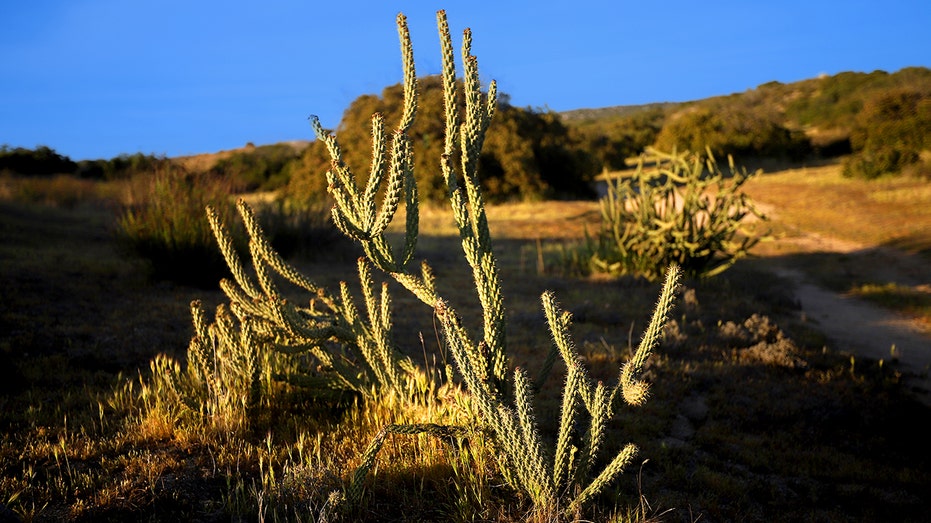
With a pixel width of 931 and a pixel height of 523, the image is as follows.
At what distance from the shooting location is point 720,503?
391 centimetres

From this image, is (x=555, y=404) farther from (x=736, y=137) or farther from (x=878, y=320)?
(x=736, y=137)

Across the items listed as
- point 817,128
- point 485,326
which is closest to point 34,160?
point 485,326

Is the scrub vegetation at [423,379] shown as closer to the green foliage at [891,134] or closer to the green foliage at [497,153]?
the green foliage at [497,153]

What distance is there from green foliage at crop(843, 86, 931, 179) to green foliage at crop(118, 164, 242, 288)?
79.9ft

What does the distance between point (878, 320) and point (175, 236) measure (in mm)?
9696

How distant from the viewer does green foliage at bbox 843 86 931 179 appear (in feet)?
83.5

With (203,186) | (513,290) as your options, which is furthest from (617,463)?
(203,186)

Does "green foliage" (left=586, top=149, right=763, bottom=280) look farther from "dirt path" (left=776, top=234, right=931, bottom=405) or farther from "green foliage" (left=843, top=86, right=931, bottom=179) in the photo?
"green foliage" (left=843, top=86, right=931, bottom=179)

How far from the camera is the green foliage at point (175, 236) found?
9.16m

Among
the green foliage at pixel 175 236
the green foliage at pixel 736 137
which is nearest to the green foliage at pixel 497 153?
the green foliage at pixel 736 137

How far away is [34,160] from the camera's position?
111 feet

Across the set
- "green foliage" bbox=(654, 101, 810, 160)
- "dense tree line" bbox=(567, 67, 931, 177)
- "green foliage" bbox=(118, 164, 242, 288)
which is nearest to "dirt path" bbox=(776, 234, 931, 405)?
"green foliage" bbox=(118, 164, 242, 288)

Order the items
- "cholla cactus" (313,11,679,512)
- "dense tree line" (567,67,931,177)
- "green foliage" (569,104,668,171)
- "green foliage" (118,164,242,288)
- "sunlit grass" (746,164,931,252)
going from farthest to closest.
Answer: "green foliage" (569,104,668,171) < "dense tree line" (567,67,931,177) < "sunlit grass" (746,164,931,252) < "green foliage" (118,164,242,288) < "cholla cactus" (313,11,679,512)

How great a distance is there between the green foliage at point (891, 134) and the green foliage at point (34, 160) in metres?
36.4
